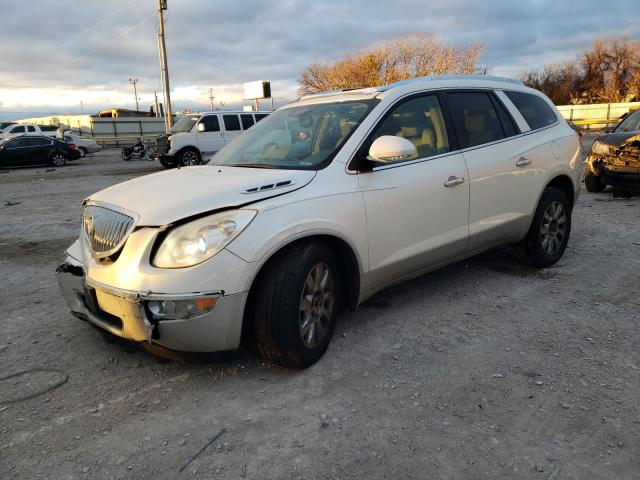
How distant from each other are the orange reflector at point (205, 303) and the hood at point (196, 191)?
1.49 feet

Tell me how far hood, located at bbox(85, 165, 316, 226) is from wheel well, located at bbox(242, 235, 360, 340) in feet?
1.09

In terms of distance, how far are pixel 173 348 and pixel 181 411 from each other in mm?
337

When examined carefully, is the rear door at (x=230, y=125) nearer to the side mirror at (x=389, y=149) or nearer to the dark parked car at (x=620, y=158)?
the dark parked car at (x=620, y=158)

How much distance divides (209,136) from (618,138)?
1211 cm

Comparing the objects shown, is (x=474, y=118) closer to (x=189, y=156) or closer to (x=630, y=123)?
(x=630, y=123)

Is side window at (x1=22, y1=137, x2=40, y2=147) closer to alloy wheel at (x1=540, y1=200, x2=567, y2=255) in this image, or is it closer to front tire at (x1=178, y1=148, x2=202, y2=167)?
front tire at (x1=178, y1=148, x2=202, y2=167)

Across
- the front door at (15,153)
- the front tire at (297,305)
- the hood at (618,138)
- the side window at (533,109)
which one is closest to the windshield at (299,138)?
the front tire at (297,305)

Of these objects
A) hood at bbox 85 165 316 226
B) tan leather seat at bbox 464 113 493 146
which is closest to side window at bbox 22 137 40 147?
hood at bbox 85 165 316 226

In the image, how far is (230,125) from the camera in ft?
56.1

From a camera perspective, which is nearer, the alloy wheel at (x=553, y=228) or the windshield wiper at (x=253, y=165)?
the windshield wiper at (x=253, y=165)

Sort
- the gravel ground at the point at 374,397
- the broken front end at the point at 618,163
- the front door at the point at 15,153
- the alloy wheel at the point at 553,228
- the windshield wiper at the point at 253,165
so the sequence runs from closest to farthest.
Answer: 1. the gravel ground at the point at 374,397
2. the windshield wiper at the point at 253,165
3. the alloy wheel at the point at 553,228
4. the broken front end at the point at 618,163
5. the front door at the point at 15,153

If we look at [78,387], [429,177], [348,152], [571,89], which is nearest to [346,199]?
[348,152]

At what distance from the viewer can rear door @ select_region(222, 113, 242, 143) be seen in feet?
55.8

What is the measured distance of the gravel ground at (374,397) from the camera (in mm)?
2332
